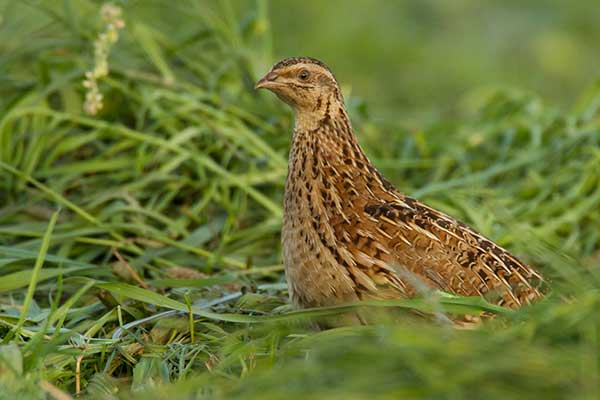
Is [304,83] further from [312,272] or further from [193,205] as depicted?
[193,205]

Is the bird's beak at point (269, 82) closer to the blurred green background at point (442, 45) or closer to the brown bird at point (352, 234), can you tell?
the brown bird at point (352, 234)

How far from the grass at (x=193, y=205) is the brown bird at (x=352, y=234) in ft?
0.63

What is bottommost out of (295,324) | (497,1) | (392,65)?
(295,324)

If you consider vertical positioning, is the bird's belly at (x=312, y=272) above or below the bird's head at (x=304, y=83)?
below

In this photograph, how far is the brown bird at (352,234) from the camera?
4.72 meters

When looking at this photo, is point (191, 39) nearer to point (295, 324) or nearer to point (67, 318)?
point (67, 318)

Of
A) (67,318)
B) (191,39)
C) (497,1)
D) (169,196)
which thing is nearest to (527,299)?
(67,318)

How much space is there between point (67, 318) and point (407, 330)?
98.1 inches

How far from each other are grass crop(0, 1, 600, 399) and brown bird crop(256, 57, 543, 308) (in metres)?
Answer: 0.19

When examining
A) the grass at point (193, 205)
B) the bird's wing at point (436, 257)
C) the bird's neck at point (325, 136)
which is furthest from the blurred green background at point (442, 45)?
the bird's wing at point (436, 257)

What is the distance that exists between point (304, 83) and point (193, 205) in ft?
6.33

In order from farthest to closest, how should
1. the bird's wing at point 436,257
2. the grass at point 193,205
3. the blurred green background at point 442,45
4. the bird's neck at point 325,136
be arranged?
the blurred green background at point 442,45 → the bird's neck at point 325,136 → the bird's wing at point 436,257 → the grass at point 193,205

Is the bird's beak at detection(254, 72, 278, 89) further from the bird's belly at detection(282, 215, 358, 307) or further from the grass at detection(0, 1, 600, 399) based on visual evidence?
the grass at detection(0, 1, 600, 399)

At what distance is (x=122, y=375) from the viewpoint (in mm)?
4703
